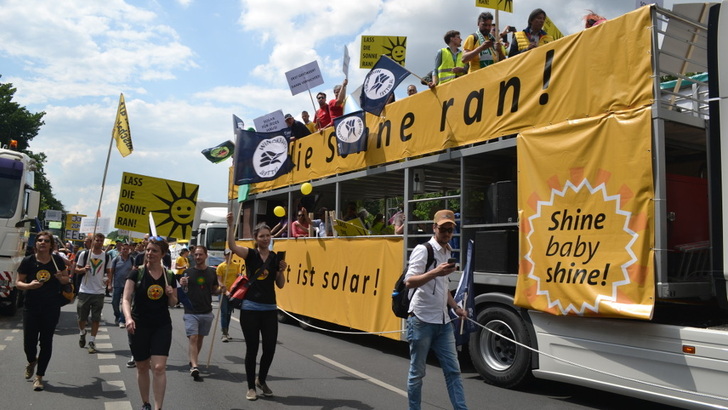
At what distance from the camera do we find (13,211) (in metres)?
12.6

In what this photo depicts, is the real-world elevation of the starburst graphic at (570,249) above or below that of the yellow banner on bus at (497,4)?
below

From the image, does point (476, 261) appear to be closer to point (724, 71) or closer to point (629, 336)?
point (629, 336)

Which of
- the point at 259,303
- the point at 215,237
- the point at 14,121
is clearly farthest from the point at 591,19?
the point at 14,121

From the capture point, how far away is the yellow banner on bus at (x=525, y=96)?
571 cm

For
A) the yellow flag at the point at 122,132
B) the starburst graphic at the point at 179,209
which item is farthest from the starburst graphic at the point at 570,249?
the yellow flag at the point at 122,132

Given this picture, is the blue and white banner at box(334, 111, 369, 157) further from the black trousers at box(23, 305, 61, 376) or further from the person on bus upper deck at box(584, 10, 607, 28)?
the black trousers at box(23, 305, 61, 376)

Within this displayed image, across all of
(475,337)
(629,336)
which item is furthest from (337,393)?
(629,336)

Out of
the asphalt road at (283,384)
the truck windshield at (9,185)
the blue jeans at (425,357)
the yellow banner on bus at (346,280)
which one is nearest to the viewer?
the blue jeans at (425,357)

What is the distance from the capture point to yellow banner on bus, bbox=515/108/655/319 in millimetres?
5367

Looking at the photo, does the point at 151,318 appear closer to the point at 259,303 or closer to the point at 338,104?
the point at 259,303

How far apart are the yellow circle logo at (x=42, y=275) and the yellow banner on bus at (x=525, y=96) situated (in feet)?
16.4

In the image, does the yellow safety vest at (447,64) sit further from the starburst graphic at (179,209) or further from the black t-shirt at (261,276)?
the starburst graphic at (179,209)

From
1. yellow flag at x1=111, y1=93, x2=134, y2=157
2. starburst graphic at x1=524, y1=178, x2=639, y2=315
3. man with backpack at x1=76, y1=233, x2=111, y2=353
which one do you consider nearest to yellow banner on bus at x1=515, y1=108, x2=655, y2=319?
starburst graphic at x1=524, y1=178, x2=639, y2=315

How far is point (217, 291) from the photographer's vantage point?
7738mm
